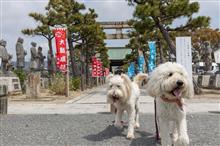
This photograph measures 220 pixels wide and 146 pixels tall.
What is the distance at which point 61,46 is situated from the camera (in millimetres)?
20641

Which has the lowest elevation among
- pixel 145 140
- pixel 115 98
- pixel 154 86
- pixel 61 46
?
pixel 145 140

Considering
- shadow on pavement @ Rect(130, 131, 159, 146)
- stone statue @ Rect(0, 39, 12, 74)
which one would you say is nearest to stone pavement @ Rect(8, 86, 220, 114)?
shadow on pavement @ Rect(130, 131, 159, 146)

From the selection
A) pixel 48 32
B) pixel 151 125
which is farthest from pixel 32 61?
pixel 151 125

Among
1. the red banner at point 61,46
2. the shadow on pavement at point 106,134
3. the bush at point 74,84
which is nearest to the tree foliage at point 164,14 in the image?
the red banner at point 61,46

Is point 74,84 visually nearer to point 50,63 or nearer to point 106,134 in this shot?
point 50,63

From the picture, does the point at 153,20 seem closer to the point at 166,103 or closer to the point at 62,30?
the point at 62,30

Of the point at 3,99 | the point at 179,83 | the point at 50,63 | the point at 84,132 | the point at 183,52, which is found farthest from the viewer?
the point at 50,63

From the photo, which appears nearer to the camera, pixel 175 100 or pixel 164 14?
pixel 175 100

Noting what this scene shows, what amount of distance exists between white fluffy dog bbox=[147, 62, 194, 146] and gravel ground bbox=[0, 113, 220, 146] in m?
1.02

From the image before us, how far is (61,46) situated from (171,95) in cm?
1592

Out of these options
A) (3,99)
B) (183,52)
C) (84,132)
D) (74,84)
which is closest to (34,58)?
(74,84)

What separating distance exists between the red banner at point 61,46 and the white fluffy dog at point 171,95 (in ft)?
49.8

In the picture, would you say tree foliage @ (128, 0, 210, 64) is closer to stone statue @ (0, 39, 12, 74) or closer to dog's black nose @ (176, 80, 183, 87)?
stone statue @ (0, 39, 12, 74)

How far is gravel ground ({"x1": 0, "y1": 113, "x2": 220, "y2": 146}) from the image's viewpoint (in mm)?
6781
